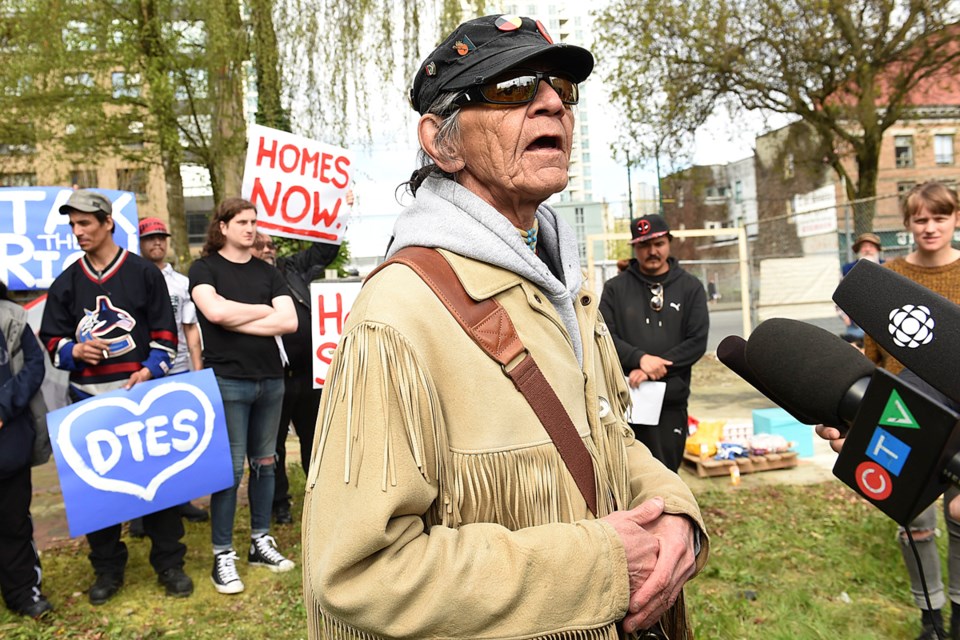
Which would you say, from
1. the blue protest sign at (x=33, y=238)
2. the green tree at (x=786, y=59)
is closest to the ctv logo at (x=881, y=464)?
the blue protest sign at (x=33, y=238)

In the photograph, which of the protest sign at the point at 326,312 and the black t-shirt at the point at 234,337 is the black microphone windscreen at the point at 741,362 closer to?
the black t-shirt at the point at 234,337

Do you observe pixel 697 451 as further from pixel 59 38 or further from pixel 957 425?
pixel 59 38

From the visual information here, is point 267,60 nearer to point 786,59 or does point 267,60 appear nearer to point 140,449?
point 140,449

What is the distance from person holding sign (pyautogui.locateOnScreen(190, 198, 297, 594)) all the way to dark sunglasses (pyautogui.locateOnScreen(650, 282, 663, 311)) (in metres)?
2.44

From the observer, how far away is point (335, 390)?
1.28m

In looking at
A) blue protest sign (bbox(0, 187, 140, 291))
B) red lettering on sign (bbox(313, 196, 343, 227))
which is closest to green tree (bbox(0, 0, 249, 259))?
blue protest sign (bbox(0, 187, 140, 291))

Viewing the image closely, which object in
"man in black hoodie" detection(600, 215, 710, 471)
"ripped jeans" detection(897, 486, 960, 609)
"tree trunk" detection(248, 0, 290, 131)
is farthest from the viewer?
"tree trunk" detection(248, 0, 290, 131)

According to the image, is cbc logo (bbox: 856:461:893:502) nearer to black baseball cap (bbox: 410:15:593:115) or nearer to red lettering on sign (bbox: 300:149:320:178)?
black baseball cap (bbox: 410:15:593:115)

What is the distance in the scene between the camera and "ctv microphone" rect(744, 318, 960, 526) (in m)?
1.04

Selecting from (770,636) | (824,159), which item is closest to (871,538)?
(770,636)

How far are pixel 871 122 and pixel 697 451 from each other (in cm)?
1137

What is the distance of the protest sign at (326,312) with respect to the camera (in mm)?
4820

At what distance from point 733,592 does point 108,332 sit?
3751 millimetres

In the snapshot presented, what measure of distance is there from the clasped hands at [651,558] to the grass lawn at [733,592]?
239 centimetres
